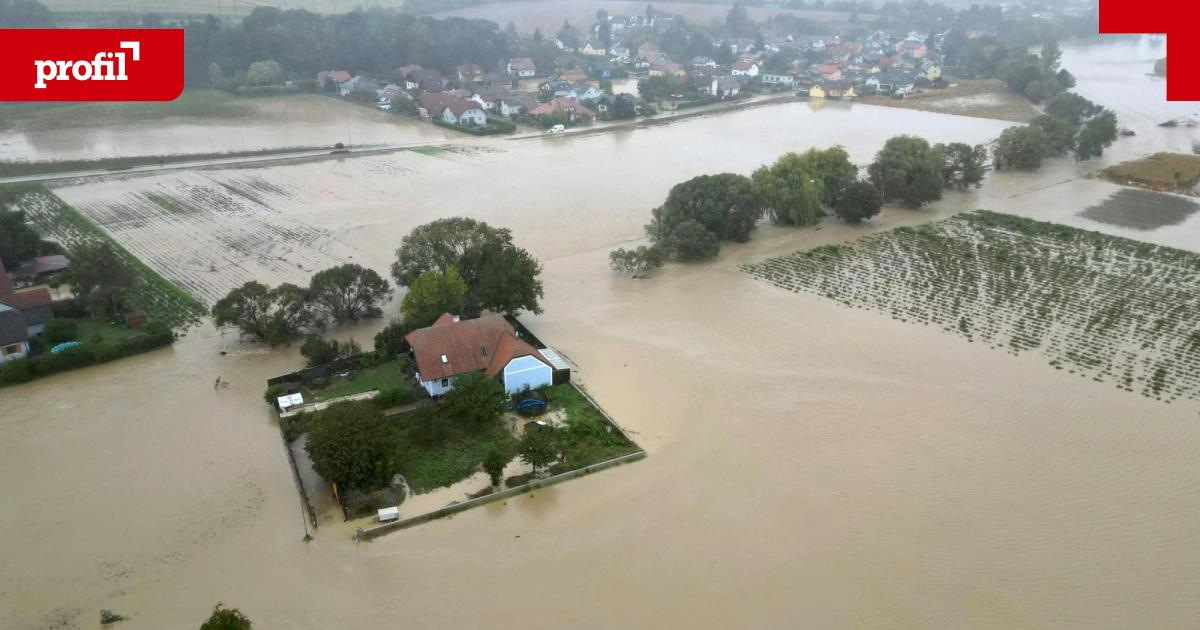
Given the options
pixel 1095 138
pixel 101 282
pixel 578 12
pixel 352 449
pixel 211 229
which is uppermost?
pixel 578 12

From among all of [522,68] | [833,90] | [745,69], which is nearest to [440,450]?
[833,90]

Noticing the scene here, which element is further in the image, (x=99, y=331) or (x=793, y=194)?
(x=793, y=194)

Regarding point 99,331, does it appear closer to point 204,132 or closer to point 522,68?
point 204,132

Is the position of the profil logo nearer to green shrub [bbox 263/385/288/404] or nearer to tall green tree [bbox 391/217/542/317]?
tall green tree [bbox 391/217/542/317]

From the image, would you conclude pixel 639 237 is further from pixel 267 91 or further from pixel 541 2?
pixel 541 2

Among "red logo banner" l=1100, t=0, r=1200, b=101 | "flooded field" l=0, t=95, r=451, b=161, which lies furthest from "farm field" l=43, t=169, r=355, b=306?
"red logo banner" l=1100, t=0, r=1200, b=101

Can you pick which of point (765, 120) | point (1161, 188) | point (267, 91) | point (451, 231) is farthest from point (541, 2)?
point (451, 231)

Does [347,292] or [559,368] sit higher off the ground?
[347,292]
